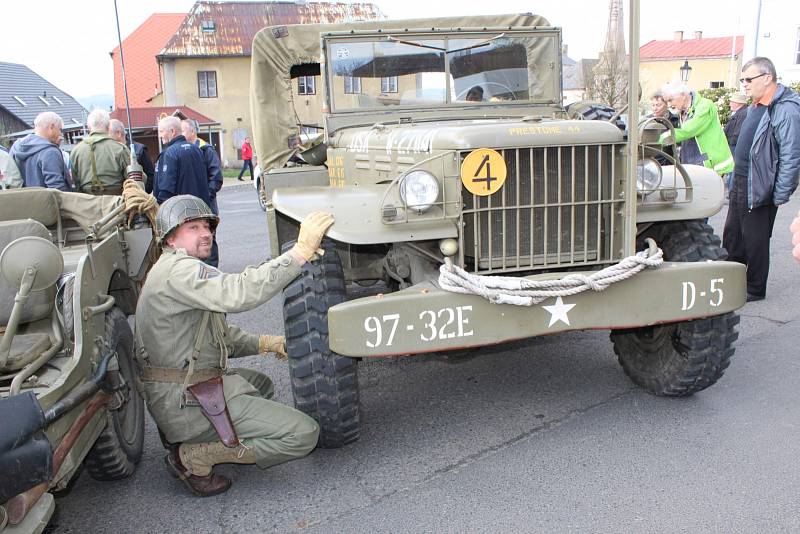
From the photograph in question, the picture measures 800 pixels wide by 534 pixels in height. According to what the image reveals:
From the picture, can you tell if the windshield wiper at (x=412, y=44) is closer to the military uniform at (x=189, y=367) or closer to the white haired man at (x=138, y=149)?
the military uniform at (x=189, y=367)

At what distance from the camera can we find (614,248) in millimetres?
3445

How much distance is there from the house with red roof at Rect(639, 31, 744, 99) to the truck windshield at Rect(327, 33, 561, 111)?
4247cm

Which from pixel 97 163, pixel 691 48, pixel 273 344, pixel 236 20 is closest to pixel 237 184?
pixel 236 20

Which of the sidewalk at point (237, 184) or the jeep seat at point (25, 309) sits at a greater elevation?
the jeep seat at point (25, 309)

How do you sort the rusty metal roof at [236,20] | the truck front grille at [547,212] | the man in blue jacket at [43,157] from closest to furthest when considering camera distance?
the truck front grille at [547,212] → the man in blue jacket at [43,157] → the rusty metal roof at [236,20]

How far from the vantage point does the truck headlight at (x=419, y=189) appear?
3219mm

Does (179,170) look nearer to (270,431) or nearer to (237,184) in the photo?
(270,431)

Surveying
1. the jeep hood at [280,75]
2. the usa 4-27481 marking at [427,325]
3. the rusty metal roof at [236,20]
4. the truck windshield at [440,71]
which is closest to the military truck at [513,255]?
the usa 4-27481 marking at [427,325]

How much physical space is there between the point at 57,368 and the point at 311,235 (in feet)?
3.89

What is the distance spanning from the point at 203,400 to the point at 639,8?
Result: 2.58 meters

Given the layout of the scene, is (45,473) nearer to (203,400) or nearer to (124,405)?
(203,400)

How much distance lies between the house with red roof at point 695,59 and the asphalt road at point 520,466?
4370 centimetres

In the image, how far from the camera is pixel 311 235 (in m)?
2.94

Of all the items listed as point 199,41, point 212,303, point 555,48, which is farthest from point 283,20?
point 212,303
